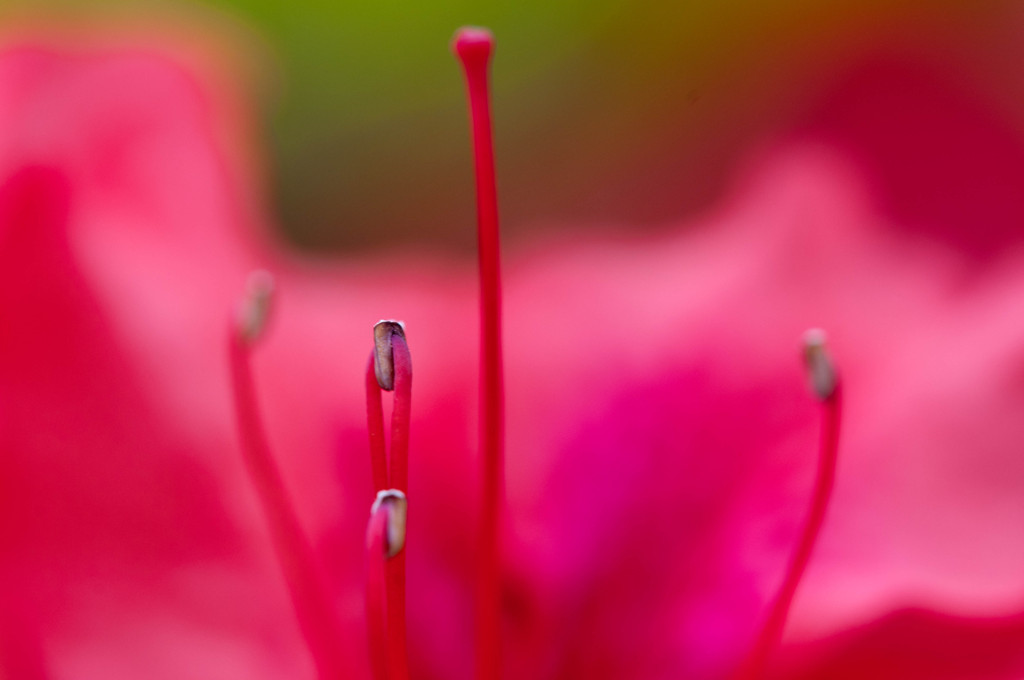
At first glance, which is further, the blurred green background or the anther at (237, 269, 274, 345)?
the blurred green background

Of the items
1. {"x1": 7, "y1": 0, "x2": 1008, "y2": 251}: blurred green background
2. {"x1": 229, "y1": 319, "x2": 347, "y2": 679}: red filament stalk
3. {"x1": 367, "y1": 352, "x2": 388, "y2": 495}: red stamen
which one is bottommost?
{"x1": 229, "y1": 319, "x2": 347, "y2": 679}: red filament stalk

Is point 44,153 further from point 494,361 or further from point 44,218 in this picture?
point 494,361

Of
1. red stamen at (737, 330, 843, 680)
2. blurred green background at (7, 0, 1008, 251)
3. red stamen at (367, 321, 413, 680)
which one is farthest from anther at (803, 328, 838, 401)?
blurred green background at (7, 0, 1008, 251)

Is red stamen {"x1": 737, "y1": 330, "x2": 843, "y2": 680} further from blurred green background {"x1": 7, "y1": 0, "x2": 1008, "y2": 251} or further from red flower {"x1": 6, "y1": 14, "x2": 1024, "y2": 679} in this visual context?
blurred green background {"x1": 7, "y1": 0, "x2": 1008, "y2": 251}

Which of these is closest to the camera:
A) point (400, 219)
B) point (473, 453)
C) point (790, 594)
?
point (790, 594)

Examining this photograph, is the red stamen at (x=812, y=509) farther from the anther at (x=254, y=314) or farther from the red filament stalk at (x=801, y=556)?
the anther at (x=254, y=314)

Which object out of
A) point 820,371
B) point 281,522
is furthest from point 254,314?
point 820,371

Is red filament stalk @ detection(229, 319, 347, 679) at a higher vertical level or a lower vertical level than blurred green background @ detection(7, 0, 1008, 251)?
lower

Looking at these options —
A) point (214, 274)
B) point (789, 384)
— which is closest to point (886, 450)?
point (789, 384)

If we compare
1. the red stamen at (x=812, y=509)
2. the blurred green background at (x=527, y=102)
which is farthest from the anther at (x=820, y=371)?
the blurred green background at (x=527, y=102)

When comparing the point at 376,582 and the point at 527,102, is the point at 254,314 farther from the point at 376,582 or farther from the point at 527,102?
the point at 527,102
